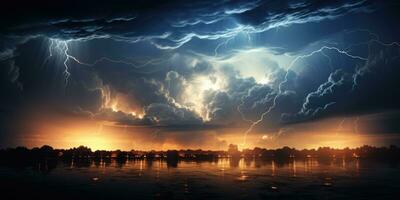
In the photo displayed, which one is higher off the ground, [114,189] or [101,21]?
[101,21]

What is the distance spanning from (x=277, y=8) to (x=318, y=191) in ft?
63.4

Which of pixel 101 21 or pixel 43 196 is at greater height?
pixel 101 21

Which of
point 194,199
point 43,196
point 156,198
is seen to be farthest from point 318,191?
point 43,196

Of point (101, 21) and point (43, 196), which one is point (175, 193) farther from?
point (101, 21)

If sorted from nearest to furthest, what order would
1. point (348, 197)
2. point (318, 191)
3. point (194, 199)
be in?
point (194, 199), point (348, 197), point (318, 191)

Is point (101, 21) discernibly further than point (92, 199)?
Yes

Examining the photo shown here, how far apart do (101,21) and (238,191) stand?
22513 millimetres

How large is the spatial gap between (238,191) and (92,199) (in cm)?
1545

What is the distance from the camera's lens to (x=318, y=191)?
39.7 metres

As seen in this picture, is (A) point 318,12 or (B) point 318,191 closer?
(A) point 318,12

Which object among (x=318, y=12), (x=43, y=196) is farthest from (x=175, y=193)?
(x=318, y=12)

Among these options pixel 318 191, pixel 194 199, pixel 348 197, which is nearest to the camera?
pixel 194 199

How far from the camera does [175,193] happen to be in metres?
37.5

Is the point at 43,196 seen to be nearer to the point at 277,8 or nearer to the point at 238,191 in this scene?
the point at 238,191
